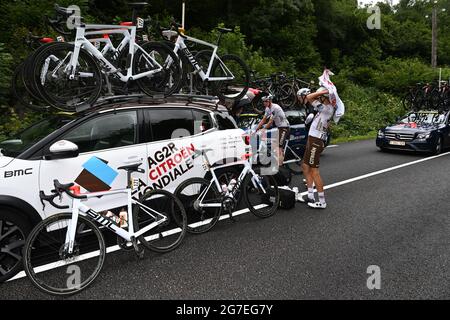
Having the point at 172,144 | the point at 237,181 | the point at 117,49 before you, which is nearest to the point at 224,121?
the point at 237,181

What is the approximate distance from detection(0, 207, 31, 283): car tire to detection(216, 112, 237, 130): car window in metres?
2.88

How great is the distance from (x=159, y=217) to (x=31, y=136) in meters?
1.75

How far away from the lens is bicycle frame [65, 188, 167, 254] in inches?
134

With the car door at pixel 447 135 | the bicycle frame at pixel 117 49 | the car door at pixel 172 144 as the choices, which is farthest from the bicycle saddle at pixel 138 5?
the car door at pixel 447 135

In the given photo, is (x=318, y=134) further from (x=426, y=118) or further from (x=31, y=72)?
(x=426, y=118)

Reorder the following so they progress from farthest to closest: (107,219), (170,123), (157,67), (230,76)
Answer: (230,76) → (157,67) → (170,123) → (107,219)

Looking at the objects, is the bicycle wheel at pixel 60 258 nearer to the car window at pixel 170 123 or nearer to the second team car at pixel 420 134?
the car window at pixel 170 123

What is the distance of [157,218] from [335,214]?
3.00 metres

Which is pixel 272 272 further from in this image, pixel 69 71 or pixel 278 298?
pixel 69 71

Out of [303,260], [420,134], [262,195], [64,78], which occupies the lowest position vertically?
[303,260]

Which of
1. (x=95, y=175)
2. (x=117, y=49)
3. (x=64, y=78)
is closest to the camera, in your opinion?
(x=95, y=175)

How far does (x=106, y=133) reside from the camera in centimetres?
423

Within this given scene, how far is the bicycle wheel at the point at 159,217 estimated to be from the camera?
405 centimetres

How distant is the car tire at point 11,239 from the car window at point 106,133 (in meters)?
0.95
